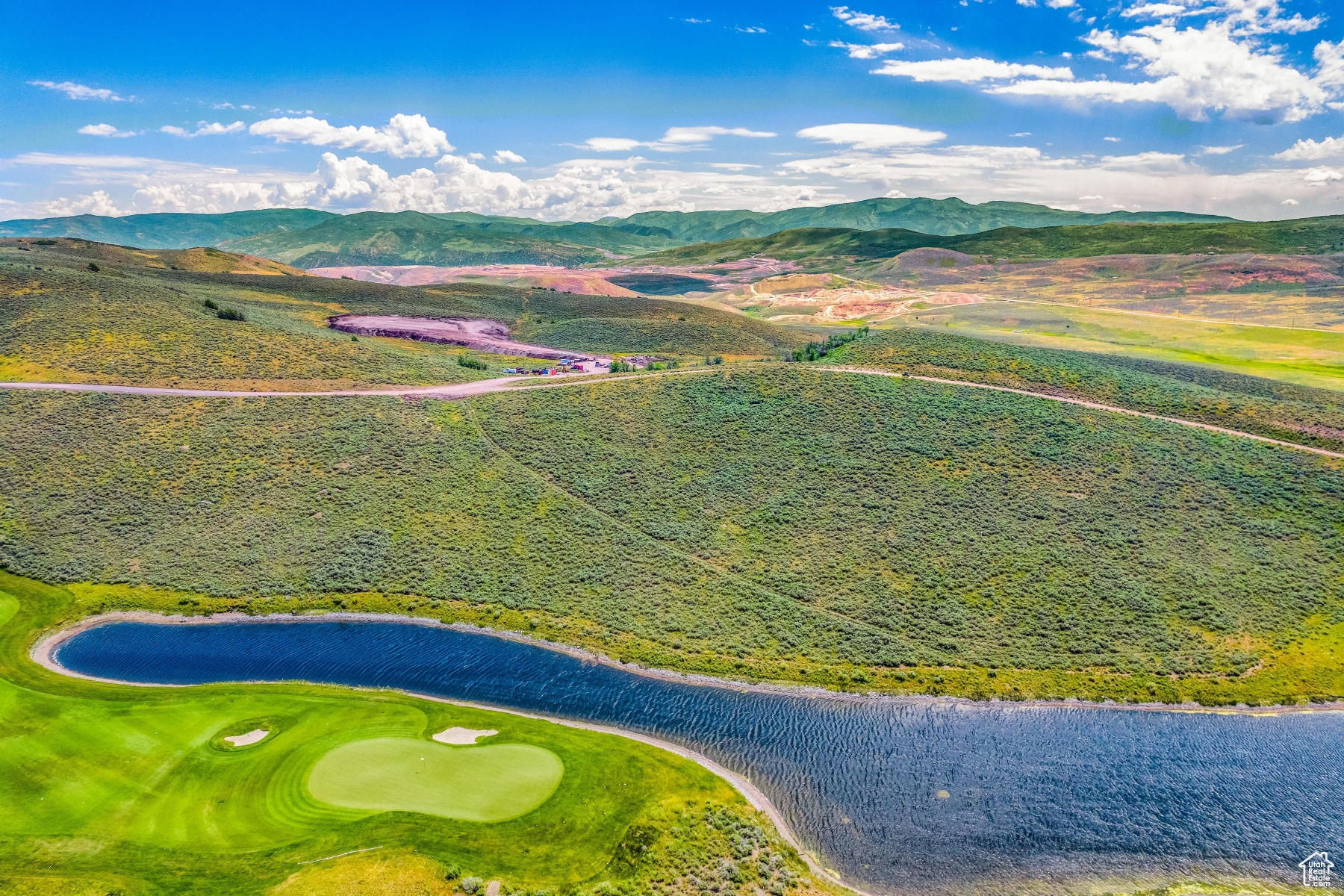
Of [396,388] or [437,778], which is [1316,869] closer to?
[437,778]

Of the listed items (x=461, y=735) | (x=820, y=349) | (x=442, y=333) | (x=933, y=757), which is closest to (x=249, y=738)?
(x=461, y=735)

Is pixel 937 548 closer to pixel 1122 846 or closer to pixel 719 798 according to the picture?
pixel 1122 846

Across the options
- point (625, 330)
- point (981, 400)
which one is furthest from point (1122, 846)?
point (625, 330)

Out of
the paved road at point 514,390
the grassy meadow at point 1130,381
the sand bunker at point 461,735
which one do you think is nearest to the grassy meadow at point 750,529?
the paved road at point 514,390

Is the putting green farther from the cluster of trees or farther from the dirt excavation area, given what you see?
the dirt excavation area

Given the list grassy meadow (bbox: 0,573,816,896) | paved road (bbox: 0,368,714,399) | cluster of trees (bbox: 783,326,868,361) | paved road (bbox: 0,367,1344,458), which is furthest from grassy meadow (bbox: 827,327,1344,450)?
grassy meadow (bbox: 0,573,816,896)

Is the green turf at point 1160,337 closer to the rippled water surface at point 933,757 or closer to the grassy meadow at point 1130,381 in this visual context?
the grassy meadow at point 1130,381
